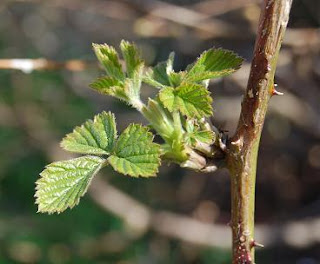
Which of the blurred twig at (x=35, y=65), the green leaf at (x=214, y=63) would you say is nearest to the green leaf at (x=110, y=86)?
the green leaf at (x=214, y=63)

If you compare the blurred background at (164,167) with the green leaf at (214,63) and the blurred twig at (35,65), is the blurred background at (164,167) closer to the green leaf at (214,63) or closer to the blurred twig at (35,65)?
the blurred twig at (35,65)

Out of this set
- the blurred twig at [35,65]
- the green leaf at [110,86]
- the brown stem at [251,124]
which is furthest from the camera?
the blurred twig at [35,65]

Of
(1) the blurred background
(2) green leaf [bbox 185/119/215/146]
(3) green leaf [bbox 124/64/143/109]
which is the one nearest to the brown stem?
(2) green leaf [bbox 185/119/215/146]

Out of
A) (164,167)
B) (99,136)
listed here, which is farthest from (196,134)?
(164,167)

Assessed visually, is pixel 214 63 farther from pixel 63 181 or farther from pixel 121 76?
pixel 63 181

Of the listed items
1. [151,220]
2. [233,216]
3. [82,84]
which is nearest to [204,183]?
[151,220]

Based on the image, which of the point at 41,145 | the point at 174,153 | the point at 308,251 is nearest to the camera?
the point at 174,153

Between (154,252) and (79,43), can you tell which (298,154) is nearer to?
(154,252)
